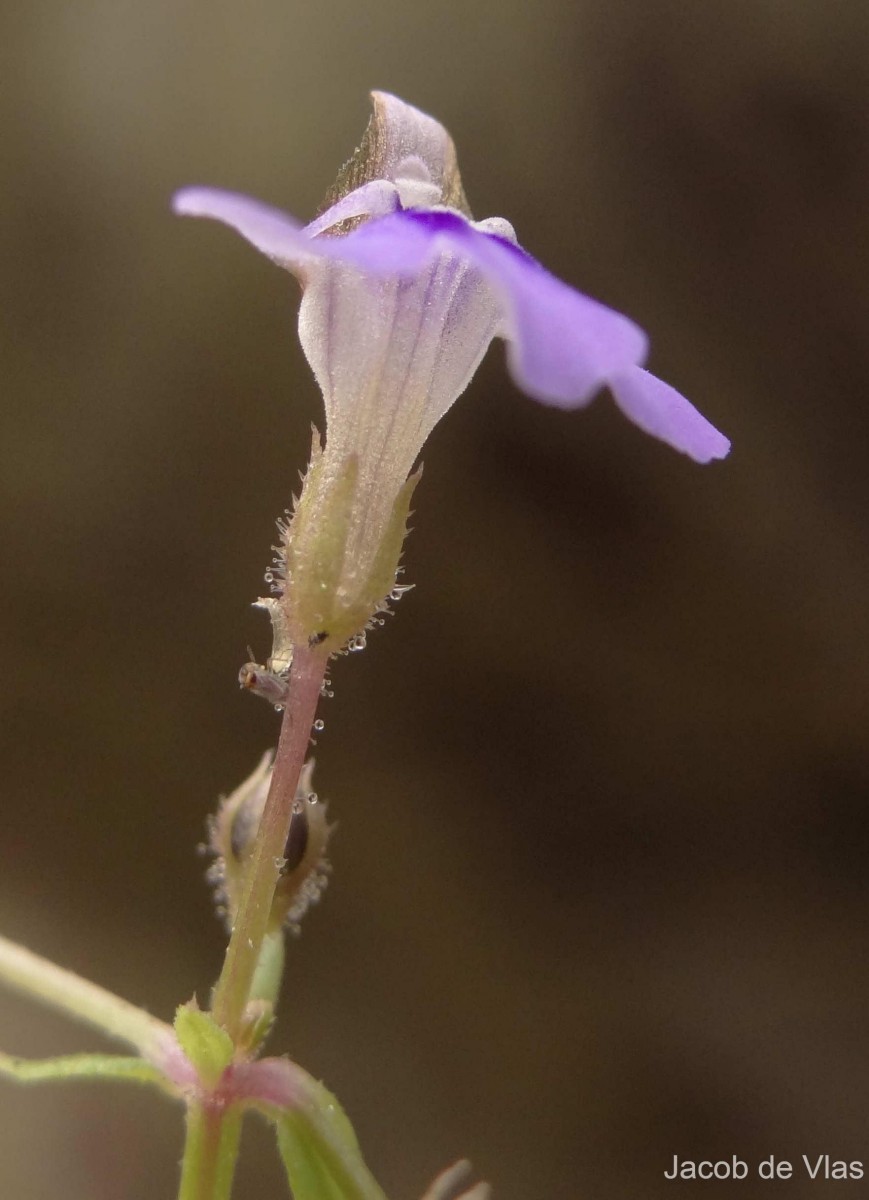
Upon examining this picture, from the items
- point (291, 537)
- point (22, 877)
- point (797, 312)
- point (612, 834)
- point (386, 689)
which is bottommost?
point (291, 537)

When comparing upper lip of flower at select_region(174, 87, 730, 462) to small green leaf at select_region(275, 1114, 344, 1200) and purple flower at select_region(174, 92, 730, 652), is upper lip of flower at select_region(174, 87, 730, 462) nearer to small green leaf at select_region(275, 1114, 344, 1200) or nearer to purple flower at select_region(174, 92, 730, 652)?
purple flower at select_region(174, 92, 730, 652)

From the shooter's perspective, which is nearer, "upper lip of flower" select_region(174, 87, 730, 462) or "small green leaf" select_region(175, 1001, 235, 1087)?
"upper lip of flower" select_region(174, 87, 730, 462)

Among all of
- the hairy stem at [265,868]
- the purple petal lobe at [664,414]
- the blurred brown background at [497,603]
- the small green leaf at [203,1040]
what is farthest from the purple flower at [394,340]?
the blurred brown background at [497,603]

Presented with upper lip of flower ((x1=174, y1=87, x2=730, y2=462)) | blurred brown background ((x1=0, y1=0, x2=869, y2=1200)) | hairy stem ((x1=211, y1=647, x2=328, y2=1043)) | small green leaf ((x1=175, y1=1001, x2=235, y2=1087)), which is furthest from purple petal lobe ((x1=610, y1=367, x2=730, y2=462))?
blurred brown background ((x1=0, y1=0, x2=869, y2=1200))

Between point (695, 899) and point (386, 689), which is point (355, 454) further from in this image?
point (695, 899)

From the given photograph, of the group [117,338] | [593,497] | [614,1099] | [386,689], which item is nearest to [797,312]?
[593,497]

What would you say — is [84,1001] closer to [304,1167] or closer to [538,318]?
[304,1167]

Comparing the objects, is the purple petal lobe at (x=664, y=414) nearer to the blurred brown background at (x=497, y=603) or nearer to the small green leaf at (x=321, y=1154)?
the small green leaf at (x=321, y=1154)
